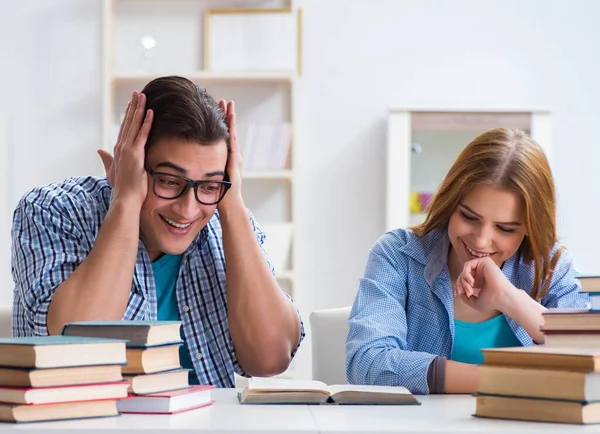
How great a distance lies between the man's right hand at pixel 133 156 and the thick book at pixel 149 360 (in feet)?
2.04

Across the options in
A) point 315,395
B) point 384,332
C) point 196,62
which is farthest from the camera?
point 196,62

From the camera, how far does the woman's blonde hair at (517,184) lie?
78.5 inches

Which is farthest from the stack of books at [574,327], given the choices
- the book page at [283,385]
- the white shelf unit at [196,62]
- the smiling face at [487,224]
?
the white shelf unit at [196,62]

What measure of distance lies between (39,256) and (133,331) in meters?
0.65

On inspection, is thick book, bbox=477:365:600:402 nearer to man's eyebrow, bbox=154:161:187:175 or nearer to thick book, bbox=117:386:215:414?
thick book, bbox=117:386:215:414

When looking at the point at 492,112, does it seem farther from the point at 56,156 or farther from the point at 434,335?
the point at 434,335

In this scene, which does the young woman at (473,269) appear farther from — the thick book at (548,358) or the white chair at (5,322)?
the white chair at (5,322)

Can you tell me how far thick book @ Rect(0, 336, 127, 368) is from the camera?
1.24 metres

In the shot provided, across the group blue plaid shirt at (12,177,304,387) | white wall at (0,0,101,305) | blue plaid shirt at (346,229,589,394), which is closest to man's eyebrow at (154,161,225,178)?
blue plaid shirt at (12,177,304,387)

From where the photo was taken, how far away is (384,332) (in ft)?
6.27

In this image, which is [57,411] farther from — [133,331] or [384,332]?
[384,332]

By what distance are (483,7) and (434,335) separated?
8.26ft

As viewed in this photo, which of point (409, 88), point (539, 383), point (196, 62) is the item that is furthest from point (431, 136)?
point (539, 383)

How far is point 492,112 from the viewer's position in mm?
4023
